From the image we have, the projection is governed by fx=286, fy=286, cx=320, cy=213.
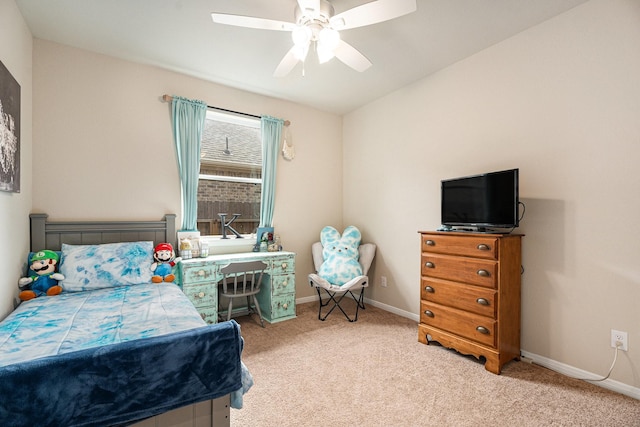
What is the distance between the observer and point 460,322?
2.39 m

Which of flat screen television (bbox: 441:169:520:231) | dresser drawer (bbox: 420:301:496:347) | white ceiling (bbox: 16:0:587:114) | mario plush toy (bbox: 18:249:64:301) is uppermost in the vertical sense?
white ceiling (bbox: 16:0:587:114)

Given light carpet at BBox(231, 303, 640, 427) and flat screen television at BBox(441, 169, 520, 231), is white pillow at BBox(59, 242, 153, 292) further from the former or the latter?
flat screen television at BBox(441, 169, 520, 231)

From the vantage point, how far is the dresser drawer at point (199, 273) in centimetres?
277

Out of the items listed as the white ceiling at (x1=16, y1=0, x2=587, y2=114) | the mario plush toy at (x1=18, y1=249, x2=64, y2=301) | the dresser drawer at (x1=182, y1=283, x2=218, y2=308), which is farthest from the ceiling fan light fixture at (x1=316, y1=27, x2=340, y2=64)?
the mario plush toy at (x1=18, y1=249, x2=64, y2=301)

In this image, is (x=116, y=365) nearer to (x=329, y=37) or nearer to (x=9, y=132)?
(x=9, y=132)

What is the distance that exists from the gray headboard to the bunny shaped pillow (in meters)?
1.75

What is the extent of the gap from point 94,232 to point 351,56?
8.98ft

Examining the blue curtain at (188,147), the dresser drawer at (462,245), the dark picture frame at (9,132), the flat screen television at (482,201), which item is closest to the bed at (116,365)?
the dark picture frame at (9,132)

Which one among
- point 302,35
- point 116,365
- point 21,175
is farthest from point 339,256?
point 21,175

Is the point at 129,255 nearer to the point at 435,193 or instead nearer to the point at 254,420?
the point at 254,420

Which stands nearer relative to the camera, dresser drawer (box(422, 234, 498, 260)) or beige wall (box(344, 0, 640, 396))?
beige wall (box(344, 0, 640, 396))

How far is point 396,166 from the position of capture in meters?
3.53

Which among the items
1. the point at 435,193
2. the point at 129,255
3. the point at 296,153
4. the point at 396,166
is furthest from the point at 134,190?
the point at 435,193

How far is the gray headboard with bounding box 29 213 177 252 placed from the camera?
7.98ft
